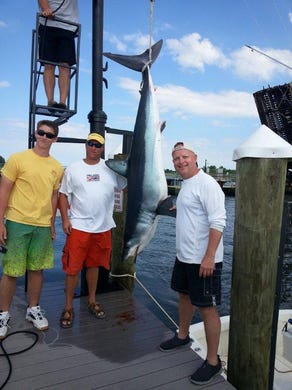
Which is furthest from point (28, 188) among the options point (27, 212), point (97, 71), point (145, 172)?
point (97, 71)

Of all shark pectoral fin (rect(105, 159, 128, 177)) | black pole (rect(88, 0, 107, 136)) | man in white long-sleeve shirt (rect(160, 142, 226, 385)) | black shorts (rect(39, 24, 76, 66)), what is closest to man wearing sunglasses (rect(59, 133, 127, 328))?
shark pectoral fin (rect(105, 159, 128, 177))

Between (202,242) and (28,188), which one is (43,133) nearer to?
(28,188)

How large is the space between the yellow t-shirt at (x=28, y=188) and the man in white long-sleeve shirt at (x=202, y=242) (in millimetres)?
1128

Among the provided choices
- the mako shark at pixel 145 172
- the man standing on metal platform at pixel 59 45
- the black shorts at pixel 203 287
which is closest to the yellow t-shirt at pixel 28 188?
the mako shark at pixel 145 172

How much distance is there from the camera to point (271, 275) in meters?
2.33

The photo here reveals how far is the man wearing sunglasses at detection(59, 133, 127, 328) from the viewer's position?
3.09m

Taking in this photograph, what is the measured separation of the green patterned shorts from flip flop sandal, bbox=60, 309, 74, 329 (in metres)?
0.50

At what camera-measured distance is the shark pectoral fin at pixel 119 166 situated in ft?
9.77

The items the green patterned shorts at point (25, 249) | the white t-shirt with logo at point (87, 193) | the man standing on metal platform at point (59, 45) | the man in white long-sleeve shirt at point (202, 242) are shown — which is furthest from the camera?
the man standing on metal platform at point (59, 45)

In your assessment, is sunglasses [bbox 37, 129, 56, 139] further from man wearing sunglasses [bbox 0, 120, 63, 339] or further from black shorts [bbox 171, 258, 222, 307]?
black shorts [bbox 171, 258, 222, 307]

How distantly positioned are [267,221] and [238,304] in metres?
0.63

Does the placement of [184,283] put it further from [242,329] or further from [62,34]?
[62,34]

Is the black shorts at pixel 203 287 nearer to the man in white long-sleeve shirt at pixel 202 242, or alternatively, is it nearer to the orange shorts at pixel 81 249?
the man in white long-sleeve shirt at pixel 202 242

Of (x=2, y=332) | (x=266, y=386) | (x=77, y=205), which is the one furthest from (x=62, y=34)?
(x=266, y=386)
